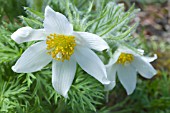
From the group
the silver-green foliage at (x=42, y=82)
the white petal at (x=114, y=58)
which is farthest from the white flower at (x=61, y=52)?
the white petal at (x=114, y=58)

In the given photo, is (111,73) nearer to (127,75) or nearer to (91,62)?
(127,75)

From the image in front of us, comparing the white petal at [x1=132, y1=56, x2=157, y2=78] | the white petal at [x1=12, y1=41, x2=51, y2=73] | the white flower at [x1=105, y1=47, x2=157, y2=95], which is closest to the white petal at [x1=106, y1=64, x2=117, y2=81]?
the white flower at [x1=105, y1=47, x2=157, y2=95]

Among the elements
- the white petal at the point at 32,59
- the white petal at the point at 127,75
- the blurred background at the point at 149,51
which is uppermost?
the white petal at the point at 32,59

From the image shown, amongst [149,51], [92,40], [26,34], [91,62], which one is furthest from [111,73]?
[149,51]

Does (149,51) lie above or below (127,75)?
below

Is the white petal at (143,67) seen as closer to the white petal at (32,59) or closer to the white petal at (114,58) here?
the white petal at (114,58)
